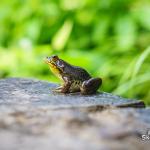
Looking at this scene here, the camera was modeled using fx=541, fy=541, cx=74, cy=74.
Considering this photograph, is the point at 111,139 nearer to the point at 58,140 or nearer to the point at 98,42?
the point at 58,140

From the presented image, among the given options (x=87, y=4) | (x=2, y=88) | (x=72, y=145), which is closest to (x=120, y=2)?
(x=87, y=4)

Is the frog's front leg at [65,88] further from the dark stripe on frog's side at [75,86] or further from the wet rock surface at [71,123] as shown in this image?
the wet rock surface at [71,123]

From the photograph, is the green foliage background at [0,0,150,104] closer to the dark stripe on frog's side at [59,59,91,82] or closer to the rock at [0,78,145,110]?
the dark stripe on frog's side at [59,59,91,82]

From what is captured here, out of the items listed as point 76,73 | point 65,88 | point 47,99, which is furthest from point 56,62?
point 47,99

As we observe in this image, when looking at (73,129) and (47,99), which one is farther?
(47,99)

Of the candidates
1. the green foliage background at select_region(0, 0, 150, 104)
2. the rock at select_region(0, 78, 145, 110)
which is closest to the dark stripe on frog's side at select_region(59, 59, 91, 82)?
the rock at select_region(0, 78, 145, 110)

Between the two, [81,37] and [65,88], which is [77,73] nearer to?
[65,88]
